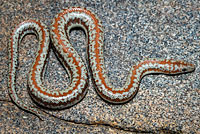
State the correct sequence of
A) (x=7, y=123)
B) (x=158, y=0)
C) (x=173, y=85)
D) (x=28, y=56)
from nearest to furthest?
1. (x=7, y=123)
2. (x=173, y=85)
3. (x=28, y=56)
4. (x=158, y=0)

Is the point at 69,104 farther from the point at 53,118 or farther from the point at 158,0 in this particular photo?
the point at 158,0

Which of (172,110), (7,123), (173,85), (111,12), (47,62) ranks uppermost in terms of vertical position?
(111,12)

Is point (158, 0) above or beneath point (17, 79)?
above

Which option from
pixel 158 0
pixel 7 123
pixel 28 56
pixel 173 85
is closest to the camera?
pixel 7 123

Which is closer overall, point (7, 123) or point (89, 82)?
point (7, 123)

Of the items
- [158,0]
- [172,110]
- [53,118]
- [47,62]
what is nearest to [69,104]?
[53,118]
